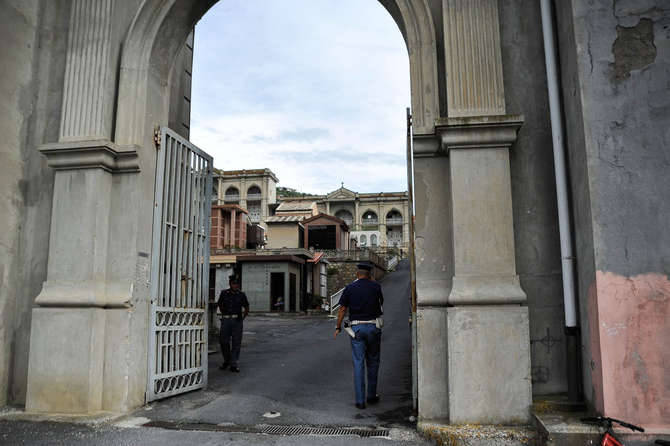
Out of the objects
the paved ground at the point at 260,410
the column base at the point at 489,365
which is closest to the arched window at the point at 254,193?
the paved ground at the point at 260,410

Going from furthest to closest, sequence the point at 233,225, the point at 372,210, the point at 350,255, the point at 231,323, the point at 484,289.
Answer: the point at 372,210 < the point at 350,255 < the point at 233,225 < the point at 231,323 < the point at 484,289

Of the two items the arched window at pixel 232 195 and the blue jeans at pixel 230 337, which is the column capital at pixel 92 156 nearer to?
the blue jeans at pixel 230 337

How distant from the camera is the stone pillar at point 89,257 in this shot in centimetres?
626

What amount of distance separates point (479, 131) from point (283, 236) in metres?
38.0

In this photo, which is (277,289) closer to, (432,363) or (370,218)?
(432,363)

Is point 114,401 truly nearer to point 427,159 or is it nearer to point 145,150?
point 145,150

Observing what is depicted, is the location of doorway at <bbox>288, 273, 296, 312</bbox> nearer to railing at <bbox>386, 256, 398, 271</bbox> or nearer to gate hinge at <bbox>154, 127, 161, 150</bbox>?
railing at <bbox>386, 256, 398, 271</bbox>

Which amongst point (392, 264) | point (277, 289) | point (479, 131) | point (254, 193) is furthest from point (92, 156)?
point (254, 193)

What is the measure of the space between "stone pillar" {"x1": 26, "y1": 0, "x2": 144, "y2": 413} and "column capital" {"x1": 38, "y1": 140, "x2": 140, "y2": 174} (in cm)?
1

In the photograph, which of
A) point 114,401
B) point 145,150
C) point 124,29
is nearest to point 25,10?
point 124,29

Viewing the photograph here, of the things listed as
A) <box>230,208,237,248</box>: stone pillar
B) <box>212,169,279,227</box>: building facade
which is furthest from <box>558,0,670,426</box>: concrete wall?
<box>212,169,279,227</box>: building facade

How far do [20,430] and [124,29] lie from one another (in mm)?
4806

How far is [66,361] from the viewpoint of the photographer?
6.25 m

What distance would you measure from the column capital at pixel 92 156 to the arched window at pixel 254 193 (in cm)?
7162
